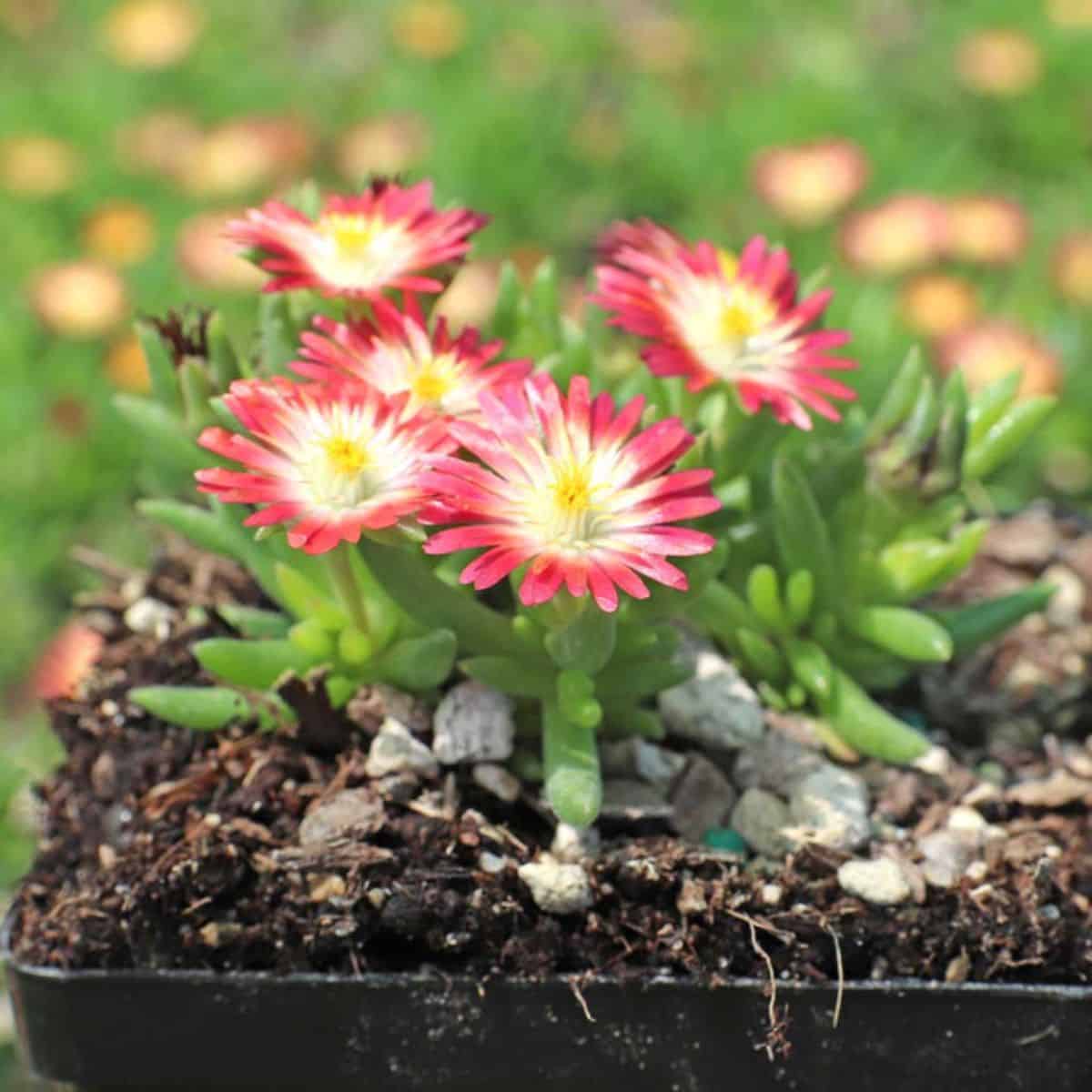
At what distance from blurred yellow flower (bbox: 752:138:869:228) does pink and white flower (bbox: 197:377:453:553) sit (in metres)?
1.78

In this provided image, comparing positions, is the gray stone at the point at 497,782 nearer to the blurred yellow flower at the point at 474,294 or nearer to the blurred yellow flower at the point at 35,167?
the blurred yellow flower at the point at 474,294

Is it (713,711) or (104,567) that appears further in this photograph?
(104,567)

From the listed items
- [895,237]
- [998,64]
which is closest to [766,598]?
[895,237]

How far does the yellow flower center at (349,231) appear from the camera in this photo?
4.97 ft

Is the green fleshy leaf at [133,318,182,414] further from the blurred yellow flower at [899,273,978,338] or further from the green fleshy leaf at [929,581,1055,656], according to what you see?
the blurred yellow flower at [899,273,978,338]

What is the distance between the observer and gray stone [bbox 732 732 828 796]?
161 cm

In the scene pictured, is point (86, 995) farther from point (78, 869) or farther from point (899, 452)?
point (899, 452)

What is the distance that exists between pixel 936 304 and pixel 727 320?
1428 mm

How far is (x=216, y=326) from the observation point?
158 cm

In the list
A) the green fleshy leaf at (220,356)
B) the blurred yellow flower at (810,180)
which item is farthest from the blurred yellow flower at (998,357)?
the green fleshy leaf at (220,356)

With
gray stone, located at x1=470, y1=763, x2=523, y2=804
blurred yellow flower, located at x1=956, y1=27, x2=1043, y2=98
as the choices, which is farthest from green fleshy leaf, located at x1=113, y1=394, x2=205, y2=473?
blurred yellow flower, located at x1=956, y1=27, x2=1043, y2=98

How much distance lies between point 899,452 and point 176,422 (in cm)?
62

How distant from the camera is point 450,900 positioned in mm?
1407

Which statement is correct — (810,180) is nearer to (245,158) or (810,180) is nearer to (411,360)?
(245,158)
